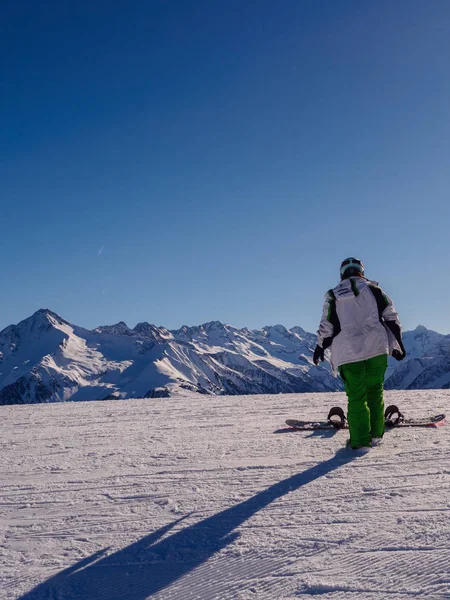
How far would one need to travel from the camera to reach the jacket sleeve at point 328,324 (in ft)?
20.7

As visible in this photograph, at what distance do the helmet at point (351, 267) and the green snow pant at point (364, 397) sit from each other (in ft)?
4.04

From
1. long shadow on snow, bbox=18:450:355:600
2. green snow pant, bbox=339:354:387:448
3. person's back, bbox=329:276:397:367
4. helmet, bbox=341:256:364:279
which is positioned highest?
helmet, bbox=341:256:364:279

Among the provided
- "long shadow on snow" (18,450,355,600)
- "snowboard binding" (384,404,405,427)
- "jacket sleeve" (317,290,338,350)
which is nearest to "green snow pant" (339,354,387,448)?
"jacket sleeve" (317,290,338,350)

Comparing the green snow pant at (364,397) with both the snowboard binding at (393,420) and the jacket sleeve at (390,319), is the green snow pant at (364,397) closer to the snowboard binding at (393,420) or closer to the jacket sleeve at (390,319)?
the jacket sleeve at (390,319)

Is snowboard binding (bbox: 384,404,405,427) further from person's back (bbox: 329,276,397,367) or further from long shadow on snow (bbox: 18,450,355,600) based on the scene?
long shadow on snow (bbox: 18,450,355,600)

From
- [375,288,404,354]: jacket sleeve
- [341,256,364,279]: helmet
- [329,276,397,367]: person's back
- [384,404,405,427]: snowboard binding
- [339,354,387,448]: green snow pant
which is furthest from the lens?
[384,404,405,427]: snowboard binding

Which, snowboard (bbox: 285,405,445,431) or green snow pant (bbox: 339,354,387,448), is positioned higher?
A: green snow pant (bbox: 339,354,387,448)

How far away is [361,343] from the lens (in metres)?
6.08

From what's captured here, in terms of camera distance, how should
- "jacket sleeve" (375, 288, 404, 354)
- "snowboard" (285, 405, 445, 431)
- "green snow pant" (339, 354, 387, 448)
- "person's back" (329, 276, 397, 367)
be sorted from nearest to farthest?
"green snow pant" (339, 354, 387, 448), "person's back" (329, 276, 397, 367), "jacket sleeve" (375, 288, 404, 354), "snowboard" (285, 405, 445, 431)

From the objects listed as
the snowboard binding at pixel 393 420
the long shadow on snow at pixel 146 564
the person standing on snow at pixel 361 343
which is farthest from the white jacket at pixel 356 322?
the long shadow on snow at pixel 146 564

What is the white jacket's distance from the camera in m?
6.07

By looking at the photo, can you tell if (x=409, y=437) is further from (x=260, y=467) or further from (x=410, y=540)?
(x=410, y=540)

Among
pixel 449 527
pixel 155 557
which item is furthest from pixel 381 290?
pixel 155 557

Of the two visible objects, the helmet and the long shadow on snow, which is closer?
the long shadow on snow
